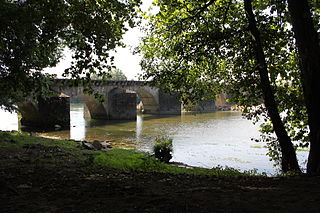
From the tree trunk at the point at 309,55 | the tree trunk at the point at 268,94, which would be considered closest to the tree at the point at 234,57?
the tree trunk at the point at 268,94

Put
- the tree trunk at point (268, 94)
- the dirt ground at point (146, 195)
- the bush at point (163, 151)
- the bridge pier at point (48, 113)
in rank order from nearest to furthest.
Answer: the dirt ground at point (146, 195) < the tree trunk at point (268, 94) < the bush at point (163, 151) < the bridge pier at point (48, 113)

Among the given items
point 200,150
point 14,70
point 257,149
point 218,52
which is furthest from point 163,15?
point 257,149

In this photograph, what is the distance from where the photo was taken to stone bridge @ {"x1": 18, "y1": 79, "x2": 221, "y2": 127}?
26.9 meters

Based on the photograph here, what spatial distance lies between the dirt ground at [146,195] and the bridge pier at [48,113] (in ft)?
76.2

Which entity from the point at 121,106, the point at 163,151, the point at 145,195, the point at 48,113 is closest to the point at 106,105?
the point at 121,106

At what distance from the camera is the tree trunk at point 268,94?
259 inches

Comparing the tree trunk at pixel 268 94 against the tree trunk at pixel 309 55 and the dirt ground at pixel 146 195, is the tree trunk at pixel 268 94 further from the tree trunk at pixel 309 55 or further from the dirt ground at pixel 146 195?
the dirt ground at pixel 146 195

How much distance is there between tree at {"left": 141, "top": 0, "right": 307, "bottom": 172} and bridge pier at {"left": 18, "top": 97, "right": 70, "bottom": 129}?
2063 cm

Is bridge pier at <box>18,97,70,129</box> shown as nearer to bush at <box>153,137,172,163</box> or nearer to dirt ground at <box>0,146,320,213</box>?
bush at <box>153,137,172,163</box>

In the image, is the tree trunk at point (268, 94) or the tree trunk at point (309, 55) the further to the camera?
the tree trunk at point (268, 94)

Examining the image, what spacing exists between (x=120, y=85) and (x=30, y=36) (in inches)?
1247

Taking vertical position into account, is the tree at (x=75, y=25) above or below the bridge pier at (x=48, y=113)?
above

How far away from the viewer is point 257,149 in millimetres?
17172

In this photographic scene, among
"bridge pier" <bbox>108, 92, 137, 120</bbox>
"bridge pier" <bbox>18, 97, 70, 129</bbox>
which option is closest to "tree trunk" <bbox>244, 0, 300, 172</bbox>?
"bridge pier" <bbox>18, 97, 70, 129</bbox>
